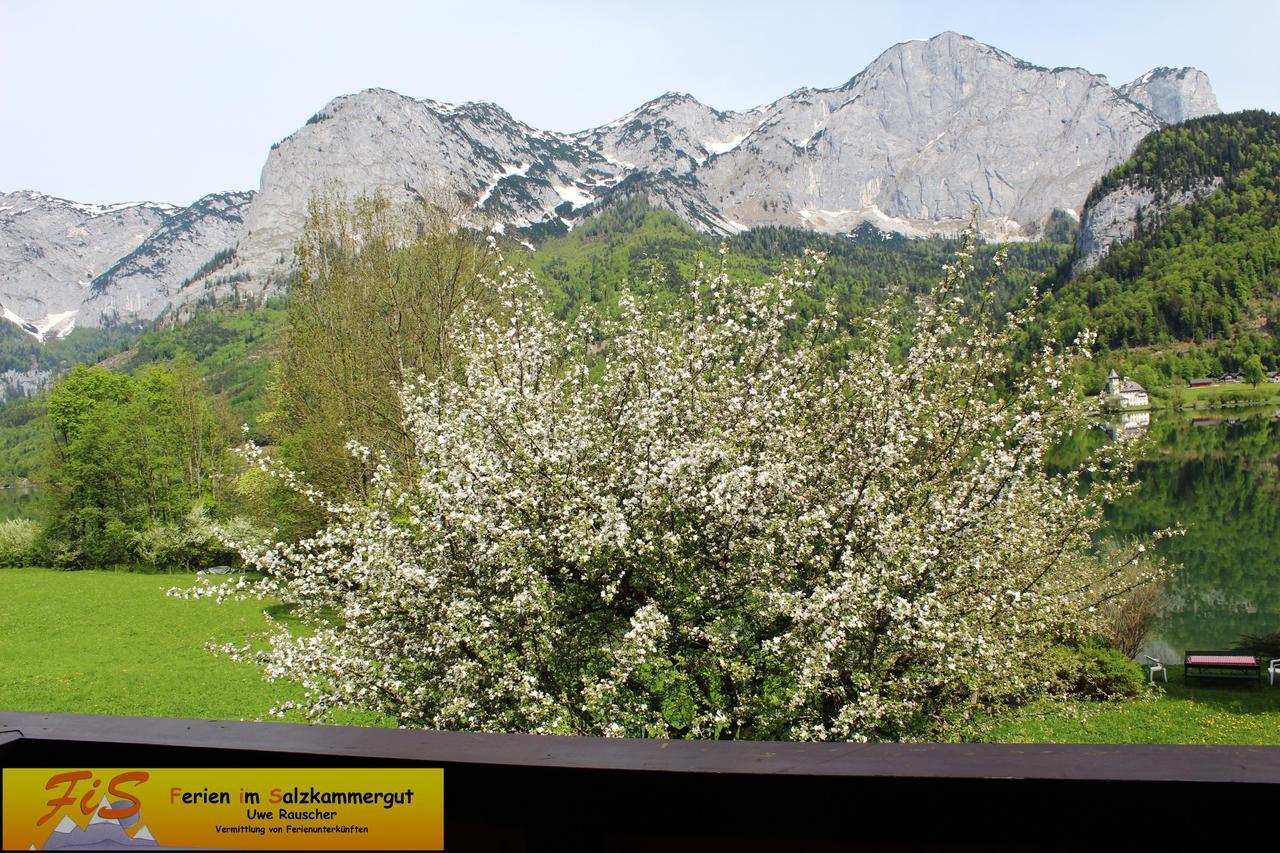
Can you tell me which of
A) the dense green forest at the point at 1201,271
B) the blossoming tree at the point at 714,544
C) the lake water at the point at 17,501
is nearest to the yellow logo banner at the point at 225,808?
the blossoming tree at the point at 714,544

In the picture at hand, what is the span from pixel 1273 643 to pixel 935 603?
25.8m

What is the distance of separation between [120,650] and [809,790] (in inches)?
1212

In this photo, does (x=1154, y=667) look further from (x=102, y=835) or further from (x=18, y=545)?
(x=18, y=545)

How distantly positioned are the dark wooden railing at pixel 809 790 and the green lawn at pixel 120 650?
10156mm

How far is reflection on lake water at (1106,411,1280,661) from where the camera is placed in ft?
101

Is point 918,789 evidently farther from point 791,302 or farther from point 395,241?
point 395,241

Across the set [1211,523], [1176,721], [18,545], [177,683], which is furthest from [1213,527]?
[18,545]

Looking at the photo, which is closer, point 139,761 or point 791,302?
point 139,761

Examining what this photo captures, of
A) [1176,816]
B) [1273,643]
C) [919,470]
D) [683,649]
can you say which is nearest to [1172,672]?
[1273,643]

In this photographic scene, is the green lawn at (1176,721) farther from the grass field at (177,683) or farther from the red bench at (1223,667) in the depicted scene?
the red bench at (1223,667)

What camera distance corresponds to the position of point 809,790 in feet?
6.25

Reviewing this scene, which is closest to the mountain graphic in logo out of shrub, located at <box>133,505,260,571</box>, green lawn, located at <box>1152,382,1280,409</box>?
shrub, located at <box>133,505,260,571</box>

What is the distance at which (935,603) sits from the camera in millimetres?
6172

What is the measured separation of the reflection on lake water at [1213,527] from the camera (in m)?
30.7
